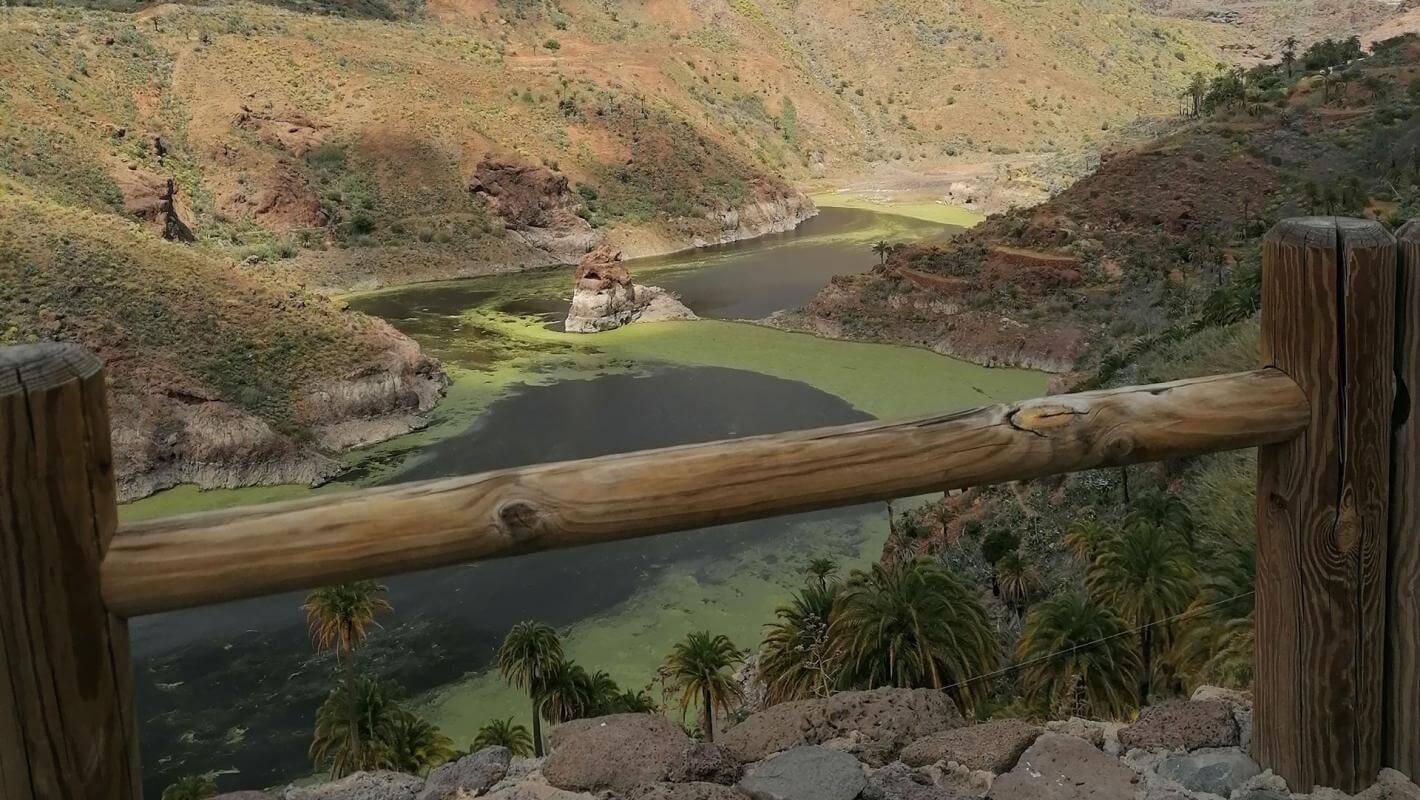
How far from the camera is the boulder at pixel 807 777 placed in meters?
2.92

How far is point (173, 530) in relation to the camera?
6.82 feet

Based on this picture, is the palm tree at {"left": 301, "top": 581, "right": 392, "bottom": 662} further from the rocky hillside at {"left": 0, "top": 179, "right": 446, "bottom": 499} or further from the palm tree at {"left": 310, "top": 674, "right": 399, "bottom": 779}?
the rocky hillside at {"left": 0, "top": 179, "right": 446, "bottom": 499}

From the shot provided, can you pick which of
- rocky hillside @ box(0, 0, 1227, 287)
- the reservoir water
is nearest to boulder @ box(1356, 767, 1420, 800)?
the reservoir water

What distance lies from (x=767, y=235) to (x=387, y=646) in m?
58.3

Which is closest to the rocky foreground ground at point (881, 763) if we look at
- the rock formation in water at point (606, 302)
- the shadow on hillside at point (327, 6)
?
the rock formation in water at point (606, 302)

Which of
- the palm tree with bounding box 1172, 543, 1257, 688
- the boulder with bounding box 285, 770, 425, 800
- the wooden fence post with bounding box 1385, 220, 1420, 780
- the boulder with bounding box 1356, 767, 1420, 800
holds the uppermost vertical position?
the wooden fence post with bounding box 1385, 220, 1420, 780

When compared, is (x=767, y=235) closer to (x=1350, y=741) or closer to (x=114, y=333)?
(x=114, y=333)

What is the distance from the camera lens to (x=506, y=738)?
14.5m

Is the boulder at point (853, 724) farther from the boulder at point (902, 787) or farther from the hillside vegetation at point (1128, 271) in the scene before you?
the hillside vegetation at point (1128, 271)

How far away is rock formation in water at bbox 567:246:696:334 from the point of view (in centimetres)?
4909

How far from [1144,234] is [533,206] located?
36.6 meters

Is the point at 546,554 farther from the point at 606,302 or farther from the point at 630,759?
the point at 606,302

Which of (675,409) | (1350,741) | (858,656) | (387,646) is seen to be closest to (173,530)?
(1350,741)

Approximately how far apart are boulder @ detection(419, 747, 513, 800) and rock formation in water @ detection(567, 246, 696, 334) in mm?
45894
